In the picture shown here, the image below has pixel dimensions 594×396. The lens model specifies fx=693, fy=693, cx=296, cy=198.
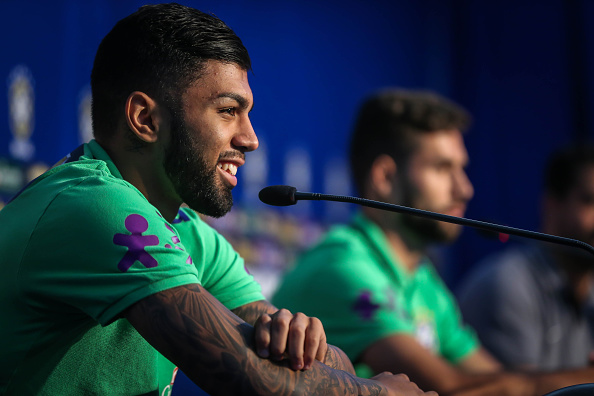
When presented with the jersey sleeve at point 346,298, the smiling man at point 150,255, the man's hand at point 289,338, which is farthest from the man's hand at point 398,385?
the jersey sleeve at point 346,298

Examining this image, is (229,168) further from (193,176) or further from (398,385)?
(398,385)

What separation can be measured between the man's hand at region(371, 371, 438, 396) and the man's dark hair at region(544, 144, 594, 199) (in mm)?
2051

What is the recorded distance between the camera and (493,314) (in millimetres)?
2482

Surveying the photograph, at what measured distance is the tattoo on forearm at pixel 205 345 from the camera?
80 centimetres

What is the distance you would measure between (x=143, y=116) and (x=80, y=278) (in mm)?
273

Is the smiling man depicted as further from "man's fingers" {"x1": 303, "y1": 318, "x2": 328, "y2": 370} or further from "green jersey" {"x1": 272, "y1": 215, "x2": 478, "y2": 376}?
"green jersey" {"x1": 272, "y1": 215, "x2": 478, "y2": 376}

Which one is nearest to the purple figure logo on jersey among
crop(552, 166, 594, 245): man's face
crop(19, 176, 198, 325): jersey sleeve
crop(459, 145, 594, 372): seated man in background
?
crop(19, 176, 198, 325): jersey sleeve

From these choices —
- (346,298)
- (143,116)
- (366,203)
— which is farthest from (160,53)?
(346,298)

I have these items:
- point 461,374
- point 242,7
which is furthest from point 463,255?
point 461,374

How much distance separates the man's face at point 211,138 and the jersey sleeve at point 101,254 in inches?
5.2

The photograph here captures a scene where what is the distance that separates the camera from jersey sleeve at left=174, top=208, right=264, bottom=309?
3.61ft

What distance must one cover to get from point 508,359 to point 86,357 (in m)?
1.82

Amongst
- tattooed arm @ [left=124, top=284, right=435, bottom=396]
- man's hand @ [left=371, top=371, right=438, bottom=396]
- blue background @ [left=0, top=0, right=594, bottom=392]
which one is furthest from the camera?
blue background @ [left=0, top=0, right=594, bottom=392]

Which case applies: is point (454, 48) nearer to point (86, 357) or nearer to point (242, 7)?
point (242, 7)
